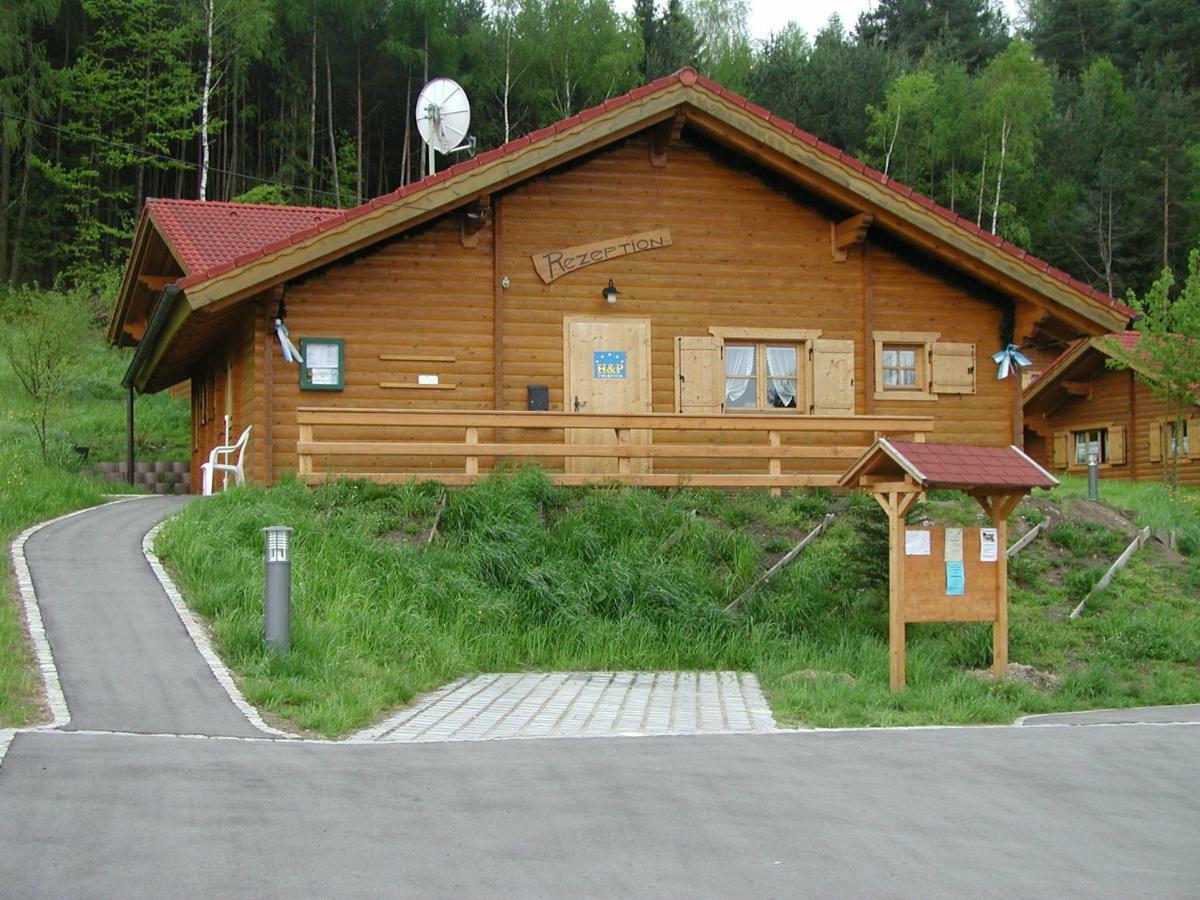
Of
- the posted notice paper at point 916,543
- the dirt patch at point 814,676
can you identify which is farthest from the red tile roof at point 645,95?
the dirt patch at point 814,676

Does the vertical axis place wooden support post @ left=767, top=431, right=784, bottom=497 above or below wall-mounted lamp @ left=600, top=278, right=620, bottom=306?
below

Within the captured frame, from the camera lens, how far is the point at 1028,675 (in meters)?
12.9

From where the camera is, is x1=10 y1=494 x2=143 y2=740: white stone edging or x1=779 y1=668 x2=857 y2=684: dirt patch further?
x1=779 y1=668 x2=857 y2=684: dirt patch

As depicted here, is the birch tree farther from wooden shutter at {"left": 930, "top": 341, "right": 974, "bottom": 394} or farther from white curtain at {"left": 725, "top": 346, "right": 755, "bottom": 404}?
white curtain at {"left": 725, "top": 346, "right": 755, "bottom": 404}

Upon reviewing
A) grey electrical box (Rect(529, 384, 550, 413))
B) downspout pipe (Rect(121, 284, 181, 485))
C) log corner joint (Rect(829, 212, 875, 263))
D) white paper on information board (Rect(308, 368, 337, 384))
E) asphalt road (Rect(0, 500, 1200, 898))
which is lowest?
asphalt road (Rect(0, 500, 1200, 898))

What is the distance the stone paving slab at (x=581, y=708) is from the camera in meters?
9.20

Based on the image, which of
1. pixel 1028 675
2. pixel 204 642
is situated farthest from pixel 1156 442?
pixel 204 642

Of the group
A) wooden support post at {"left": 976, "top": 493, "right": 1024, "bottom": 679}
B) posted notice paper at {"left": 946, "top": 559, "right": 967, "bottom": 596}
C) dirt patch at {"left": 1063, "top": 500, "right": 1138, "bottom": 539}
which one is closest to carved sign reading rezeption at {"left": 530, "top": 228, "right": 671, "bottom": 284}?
dirt patch at {"left": 1063, "top": 500, "right": 1138, "bottom": 539}

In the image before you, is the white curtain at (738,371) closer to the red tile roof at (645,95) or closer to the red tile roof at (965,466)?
the red tile roof at (645,95)

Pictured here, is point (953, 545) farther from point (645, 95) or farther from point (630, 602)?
point (645, 95)

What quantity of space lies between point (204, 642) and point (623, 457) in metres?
6.83

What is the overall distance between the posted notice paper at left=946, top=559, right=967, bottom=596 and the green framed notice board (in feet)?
28.5

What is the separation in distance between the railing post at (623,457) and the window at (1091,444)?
2216cm

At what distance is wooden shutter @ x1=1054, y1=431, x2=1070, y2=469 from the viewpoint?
3828cm
